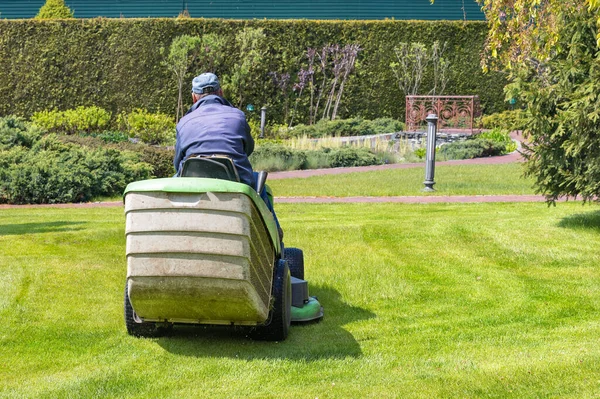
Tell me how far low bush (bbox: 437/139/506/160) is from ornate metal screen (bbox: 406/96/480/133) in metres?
3.79

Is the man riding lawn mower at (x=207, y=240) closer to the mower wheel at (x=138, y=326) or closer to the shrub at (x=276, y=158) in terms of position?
the mower wheel at (x=138, y=326)

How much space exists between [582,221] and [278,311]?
5722 mm

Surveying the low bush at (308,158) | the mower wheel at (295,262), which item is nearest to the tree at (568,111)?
the mower wheel at (295,262)

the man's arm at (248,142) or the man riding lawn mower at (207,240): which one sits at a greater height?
the man's arm at (248,142)

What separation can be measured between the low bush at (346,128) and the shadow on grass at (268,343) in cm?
1848

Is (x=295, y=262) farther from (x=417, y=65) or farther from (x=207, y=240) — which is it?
(x=417, y=65)

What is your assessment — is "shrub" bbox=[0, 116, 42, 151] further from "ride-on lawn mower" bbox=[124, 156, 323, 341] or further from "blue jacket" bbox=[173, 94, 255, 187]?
"ride-on lawn mower" bbox=[124, 156, 323, 341]

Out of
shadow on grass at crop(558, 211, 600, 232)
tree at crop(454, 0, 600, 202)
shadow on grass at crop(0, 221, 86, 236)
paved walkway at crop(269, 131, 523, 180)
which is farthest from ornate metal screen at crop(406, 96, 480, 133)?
shadow on grass at crop(0, 221, 86, 236)

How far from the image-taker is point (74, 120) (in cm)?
2611

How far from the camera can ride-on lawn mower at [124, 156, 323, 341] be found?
5406mm

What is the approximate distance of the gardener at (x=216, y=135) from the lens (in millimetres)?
6047

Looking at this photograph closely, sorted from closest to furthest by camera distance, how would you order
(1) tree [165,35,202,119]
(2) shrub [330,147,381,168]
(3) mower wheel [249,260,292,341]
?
(3) mower wheel [249,260,292,341] < (2) shrub [330,147,381,168] < (1) tree [165,35,202,119]

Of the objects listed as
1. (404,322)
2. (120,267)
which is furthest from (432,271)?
(120,267)

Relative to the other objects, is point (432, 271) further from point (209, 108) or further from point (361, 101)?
point (361, 101)
